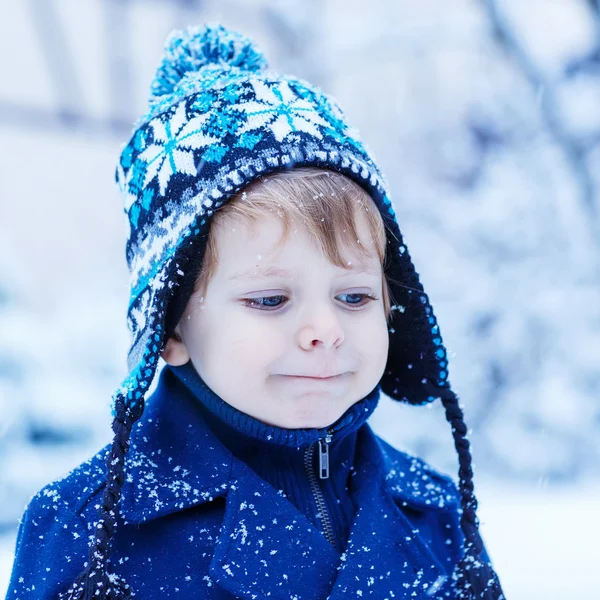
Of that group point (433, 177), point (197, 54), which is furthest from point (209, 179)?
point (433, 177)

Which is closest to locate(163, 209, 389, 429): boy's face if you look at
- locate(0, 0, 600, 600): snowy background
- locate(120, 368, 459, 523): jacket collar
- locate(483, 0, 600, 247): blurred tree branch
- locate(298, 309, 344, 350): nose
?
locate(298, 309, 344, 350): nose

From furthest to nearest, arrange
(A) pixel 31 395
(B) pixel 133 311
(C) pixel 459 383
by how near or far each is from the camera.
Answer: (C) pixel 459 383 < (A) pixel 31 395 < (B) pixel 133 311

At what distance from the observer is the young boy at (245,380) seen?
1.17m

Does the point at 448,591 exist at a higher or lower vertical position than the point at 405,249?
lower

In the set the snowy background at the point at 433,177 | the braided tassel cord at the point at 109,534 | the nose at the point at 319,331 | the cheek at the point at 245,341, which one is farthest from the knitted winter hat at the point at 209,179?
the snowy background at the point at 433,177

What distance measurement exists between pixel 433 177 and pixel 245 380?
14.2ft

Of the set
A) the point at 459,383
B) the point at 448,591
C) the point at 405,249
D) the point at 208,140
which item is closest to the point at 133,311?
the point at 208,140

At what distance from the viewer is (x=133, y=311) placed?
1312 millimetres

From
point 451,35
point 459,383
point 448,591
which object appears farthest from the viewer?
point 451,35

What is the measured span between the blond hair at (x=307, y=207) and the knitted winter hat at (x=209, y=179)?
0.02 m

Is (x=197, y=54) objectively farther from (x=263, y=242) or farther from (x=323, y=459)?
(x=323, y=459)

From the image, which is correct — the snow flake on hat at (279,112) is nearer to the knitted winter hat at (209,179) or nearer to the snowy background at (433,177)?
the knitted winter hat at (209,179)

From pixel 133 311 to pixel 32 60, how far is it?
14.0 feet

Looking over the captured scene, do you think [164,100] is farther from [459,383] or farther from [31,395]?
[459,383]
